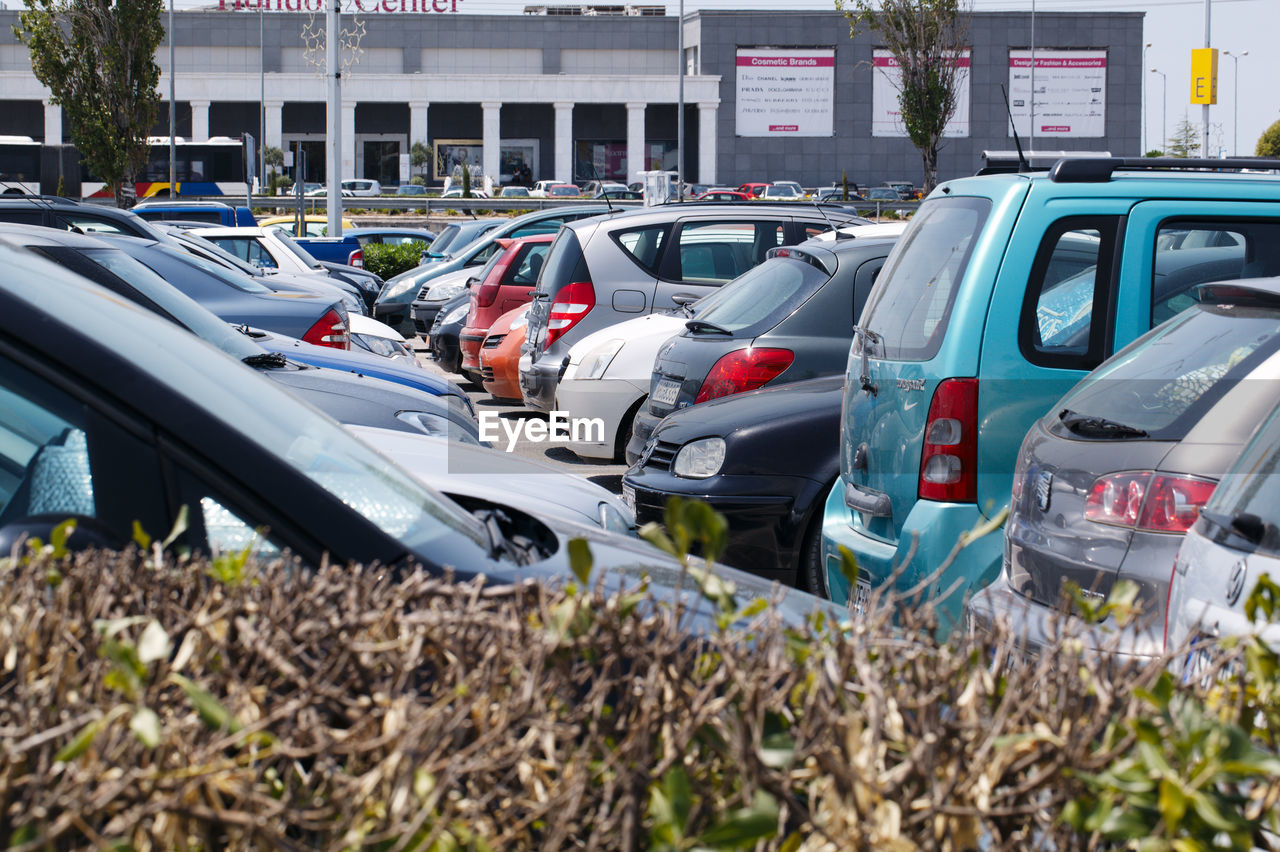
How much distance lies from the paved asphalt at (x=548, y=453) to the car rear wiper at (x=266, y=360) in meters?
2.53

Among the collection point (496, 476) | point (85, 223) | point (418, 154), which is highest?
point (418, 154)

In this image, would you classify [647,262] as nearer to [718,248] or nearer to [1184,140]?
[718,248]

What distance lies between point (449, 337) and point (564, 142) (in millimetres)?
62233

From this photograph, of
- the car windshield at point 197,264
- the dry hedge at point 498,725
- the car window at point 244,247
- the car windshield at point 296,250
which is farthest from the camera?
the car windshield at point 296,250

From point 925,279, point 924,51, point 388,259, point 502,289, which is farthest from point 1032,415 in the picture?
point 924,51

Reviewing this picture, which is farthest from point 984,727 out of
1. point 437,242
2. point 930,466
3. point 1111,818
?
point 437,242

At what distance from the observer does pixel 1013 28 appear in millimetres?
74125

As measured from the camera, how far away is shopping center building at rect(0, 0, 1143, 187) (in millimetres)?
73500

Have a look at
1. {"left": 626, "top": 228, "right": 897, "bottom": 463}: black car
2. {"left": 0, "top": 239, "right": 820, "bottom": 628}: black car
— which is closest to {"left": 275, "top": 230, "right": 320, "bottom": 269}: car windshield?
{"left": 626, "top": 228, "right": 897, "bottom": 463}: black car

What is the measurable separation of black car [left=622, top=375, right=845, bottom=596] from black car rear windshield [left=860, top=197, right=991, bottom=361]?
36.5 inches

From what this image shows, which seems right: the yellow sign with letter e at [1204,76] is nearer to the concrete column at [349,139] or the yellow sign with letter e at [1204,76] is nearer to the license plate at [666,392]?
the license plate at [666,392]

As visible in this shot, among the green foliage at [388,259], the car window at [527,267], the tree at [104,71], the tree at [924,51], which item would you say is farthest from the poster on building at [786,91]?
the car window at [527,267]

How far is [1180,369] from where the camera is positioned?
3791 mm

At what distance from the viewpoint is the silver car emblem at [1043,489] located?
3.87 metres
